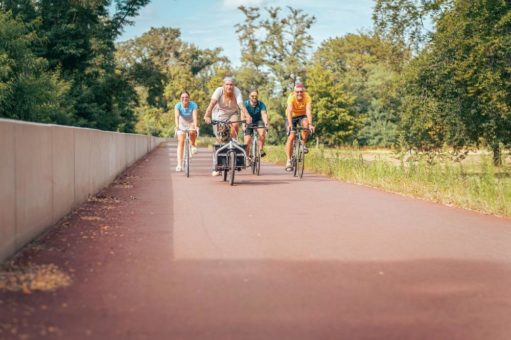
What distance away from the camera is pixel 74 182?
888 cm

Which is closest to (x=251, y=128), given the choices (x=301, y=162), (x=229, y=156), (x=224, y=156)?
(x=301, y=162)

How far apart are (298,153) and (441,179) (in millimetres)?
3993

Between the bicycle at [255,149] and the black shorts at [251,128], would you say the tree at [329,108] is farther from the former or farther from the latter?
the black shorts at [251,128]

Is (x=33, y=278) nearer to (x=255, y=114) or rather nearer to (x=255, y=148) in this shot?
(x=255, y=114)

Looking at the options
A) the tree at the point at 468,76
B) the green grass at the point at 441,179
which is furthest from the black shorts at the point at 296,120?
the tree at the point at 468,76

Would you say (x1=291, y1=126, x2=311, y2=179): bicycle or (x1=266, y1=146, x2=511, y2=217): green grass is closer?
(x1=266, y1=146, x2=511, y2=217): green grass

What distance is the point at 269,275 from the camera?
5.24 m

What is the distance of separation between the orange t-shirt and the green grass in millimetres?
1834

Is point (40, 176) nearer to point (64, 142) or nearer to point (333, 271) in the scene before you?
point (64, 142)

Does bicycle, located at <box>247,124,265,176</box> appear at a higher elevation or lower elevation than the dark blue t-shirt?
lower

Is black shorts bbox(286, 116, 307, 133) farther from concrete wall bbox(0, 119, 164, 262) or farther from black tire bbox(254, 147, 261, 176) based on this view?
concrete wall bbox(0, 119, 164, 262)

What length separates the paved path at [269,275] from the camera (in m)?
3.93

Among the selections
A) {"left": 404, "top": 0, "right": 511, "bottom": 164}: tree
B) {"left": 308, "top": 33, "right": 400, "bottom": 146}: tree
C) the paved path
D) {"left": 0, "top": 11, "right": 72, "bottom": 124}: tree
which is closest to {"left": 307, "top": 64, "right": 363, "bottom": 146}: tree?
{"left": 308, "top": 33, "right": 400, "bottom": 146}: tree

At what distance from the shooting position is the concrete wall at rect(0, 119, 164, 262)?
548cm
